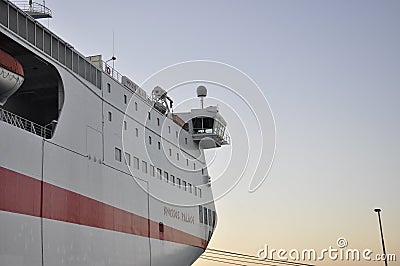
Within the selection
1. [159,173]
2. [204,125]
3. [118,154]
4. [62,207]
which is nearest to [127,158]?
[118,154]

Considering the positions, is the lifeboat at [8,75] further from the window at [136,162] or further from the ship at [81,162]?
the window at [136,162]

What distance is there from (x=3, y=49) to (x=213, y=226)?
18178 mm

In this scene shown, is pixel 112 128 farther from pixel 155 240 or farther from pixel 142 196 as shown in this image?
pixel 155 240

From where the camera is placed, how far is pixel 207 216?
29.1 m

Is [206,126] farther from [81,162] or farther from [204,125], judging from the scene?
[81,162]

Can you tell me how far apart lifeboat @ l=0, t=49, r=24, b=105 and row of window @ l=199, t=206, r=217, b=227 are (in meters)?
15.5

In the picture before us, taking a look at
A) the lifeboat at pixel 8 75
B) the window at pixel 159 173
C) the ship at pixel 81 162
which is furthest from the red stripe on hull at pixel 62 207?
the lifeboat at pixel 8 75

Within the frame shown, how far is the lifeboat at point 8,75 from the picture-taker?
13617mm

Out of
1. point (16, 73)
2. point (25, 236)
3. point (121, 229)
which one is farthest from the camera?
point (121, 229)

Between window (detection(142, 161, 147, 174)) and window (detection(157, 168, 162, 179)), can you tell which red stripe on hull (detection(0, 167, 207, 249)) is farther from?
window (detection(157, 168, 162, 179))

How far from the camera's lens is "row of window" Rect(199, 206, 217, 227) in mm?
28164

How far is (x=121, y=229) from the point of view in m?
18.5

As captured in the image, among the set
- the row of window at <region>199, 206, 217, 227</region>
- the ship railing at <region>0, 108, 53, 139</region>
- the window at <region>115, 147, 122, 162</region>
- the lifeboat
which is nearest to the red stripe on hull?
the ship railing at <region>0, 108, 53, 139</region>

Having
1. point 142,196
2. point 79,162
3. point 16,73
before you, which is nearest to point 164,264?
point 142,196
